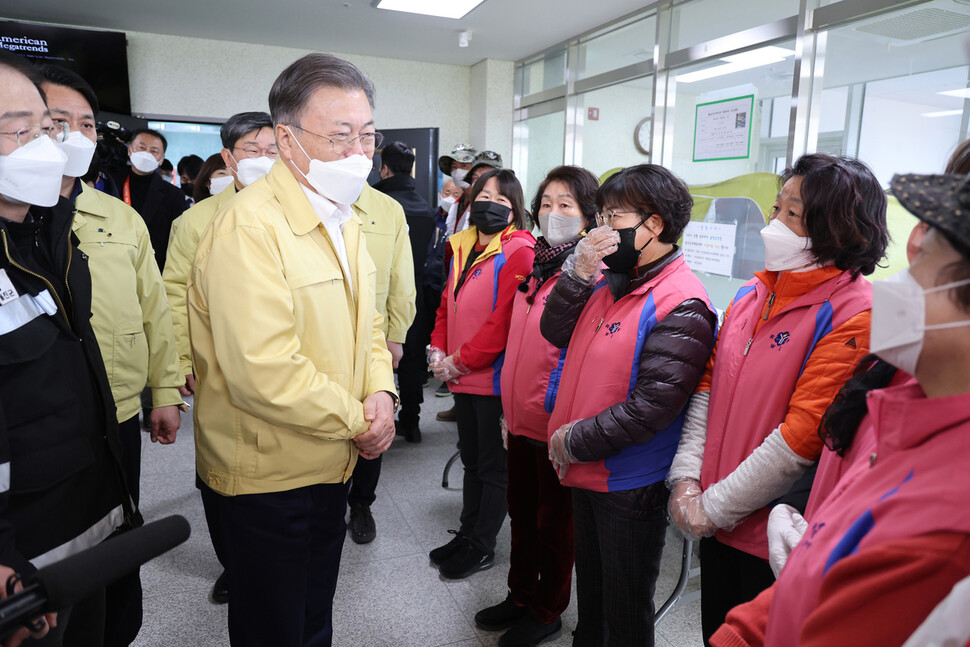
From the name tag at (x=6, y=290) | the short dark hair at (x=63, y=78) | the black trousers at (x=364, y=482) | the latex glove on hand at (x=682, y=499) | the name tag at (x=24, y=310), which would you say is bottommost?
the black trousers at (x=364, y=482)

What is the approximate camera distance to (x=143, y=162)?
13.6 ft

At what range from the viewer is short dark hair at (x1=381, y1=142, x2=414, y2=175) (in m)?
3.58

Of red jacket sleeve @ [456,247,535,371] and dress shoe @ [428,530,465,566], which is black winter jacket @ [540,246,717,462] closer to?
red jacket sleeve @ [456,247,535,371]

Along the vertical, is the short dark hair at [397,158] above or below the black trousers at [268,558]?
above

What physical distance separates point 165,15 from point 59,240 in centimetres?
496

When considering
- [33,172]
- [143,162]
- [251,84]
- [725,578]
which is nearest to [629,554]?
[725,578]

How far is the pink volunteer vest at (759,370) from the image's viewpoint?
1.30 meters

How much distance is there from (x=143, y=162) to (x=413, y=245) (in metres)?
1.97

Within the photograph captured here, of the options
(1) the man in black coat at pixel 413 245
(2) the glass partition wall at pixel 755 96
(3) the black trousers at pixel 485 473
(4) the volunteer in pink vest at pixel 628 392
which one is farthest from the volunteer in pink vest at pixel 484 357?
(2) the glass partition wall at pixel 755 96

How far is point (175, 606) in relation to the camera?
2.24 meters

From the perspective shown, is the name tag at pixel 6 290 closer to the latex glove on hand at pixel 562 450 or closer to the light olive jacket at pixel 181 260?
the latex glove on hand at pixel 562 450

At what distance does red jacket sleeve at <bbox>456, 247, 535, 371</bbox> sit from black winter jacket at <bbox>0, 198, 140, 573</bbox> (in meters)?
1.29

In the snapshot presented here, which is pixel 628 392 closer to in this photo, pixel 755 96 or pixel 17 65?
pixel 17 65

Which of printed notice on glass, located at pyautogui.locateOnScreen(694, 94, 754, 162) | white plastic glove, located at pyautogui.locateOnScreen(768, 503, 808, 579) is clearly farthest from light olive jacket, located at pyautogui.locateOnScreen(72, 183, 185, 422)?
printed notice on glass, located at pyautogui.locateOnScreen(694, 94, 754, 162)
